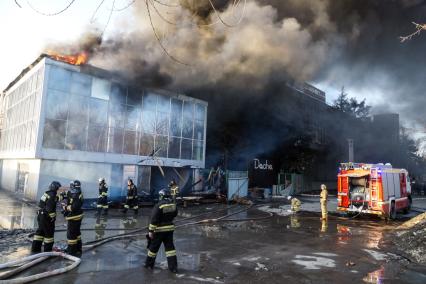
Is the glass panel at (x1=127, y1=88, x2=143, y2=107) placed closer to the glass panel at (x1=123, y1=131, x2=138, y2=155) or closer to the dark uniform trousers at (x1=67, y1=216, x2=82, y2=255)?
the glass panel at (x1=123, y1=131, x2=138, y2=155)

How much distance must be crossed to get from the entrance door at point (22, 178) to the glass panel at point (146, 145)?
6578 millimetres

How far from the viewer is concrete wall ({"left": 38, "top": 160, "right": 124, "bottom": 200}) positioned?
16.6 meters

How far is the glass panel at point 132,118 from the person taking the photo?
20.1 meters

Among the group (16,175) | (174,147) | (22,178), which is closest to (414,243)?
(174,147)

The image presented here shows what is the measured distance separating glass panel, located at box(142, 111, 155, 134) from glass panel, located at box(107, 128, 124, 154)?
5.65ft

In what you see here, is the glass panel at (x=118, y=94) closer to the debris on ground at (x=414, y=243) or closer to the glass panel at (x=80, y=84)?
the glass panel at (x=80, y=84)

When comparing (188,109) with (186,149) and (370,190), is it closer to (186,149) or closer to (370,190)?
(186,149)

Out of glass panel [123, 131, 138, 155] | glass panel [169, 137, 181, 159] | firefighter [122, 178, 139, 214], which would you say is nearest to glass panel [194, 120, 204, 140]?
glass panel [169, 137, 181, 159]

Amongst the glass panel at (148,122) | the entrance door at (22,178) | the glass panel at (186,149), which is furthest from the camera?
the glass panel at (186,149)

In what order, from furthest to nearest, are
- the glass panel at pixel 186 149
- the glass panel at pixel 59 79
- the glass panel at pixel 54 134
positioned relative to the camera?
the glass panel at pixel 186 149 < the glass panel at pixel 59 79 < the glass panel at pixel 54 134

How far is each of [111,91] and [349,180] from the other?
1392 centimetres

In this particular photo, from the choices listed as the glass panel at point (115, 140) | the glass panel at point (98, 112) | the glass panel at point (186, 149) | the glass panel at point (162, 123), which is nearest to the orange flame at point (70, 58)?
the glass panel at point (98, 112)

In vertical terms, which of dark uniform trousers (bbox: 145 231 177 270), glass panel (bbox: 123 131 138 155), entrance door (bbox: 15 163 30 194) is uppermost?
glass panel (bbox: 123 131 138 155)

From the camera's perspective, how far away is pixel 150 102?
69.8 feet
